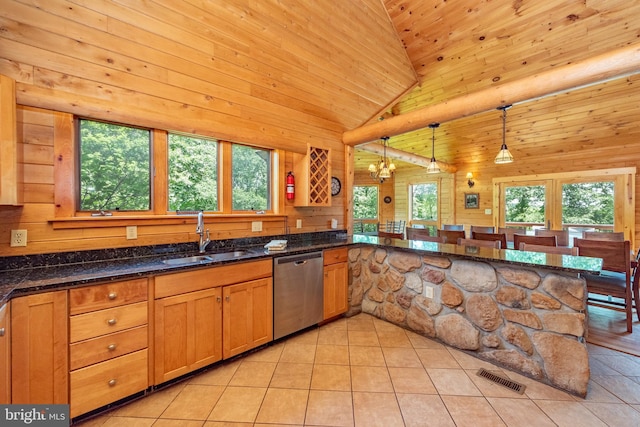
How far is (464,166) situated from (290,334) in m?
6.56

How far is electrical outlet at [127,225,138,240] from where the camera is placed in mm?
2186

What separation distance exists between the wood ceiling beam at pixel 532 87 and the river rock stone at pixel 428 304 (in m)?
1.99

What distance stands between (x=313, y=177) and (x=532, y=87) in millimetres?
2323

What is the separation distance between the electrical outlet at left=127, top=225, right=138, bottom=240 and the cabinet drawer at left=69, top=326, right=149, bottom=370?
811mm

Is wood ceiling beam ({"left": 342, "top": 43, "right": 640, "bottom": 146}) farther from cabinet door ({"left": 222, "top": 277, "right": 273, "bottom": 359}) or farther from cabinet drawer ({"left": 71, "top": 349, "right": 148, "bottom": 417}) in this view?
cabinet drawer ({"left": 71, "top": 349, "right": 148, "bottom": 417})

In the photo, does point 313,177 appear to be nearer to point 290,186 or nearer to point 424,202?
point 290,186

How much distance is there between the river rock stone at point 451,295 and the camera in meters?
2.44

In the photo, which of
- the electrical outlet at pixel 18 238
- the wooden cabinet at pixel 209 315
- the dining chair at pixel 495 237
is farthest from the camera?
the dining chair at pixel 495 237

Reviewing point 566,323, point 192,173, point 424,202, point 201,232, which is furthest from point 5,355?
point 424,202

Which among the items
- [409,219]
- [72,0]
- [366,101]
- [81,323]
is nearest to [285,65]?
[366,101]

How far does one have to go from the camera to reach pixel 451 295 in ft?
8.18

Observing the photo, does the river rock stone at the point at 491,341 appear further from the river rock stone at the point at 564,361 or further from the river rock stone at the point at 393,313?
the river rock stone at the point at 393,313

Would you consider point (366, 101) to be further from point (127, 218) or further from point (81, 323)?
point (81, 323)

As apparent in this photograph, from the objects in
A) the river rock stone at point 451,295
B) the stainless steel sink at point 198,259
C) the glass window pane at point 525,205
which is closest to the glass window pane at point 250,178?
the stainless steel sink at point 198,259
